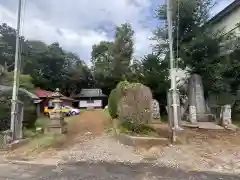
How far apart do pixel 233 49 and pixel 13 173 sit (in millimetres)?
14059

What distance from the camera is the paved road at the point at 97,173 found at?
570 cm

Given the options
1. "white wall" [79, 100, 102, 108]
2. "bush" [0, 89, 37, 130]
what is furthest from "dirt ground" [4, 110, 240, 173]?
"white wall" [79, 100, 102, 108]

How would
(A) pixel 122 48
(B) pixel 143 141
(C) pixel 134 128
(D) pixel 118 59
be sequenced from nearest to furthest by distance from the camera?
(B) pixel 143 141, (C) pixel 134 128, (D) pixel 118 59, (A) pixel 122 48

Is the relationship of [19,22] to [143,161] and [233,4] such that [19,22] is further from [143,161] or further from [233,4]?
[233,4]

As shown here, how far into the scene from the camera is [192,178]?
18.7ft

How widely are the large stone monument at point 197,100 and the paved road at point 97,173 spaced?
7434 mm

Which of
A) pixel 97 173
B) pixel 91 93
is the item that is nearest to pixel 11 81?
pixel 97 173

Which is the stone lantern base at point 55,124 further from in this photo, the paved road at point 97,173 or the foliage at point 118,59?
the foliage at point 118,59

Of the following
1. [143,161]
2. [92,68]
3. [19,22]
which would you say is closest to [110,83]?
[92,68]

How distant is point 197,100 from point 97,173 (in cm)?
954

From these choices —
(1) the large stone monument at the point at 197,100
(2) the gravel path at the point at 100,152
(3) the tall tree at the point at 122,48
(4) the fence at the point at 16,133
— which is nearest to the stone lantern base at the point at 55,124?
(4) the fence at the point at 16,133

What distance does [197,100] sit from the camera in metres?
14.3

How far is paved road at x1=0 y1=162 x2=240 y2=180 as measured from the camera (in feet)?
18.7

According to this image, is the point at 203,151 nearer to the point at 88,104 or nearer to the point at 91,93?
the point at 91,93
